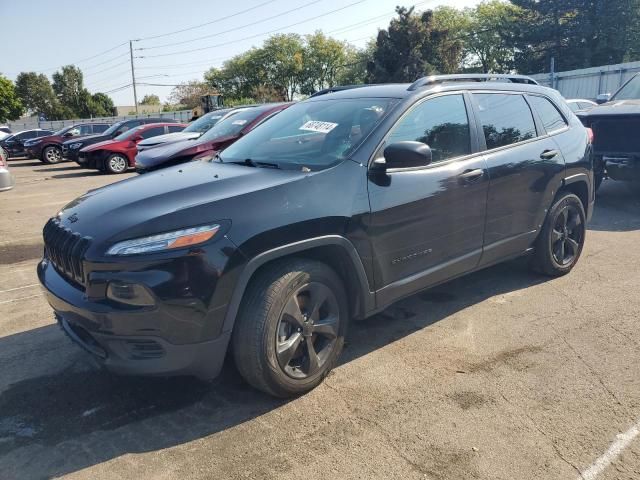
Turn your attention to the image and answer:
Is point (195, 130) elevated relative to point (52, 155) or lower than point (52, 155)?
elevated

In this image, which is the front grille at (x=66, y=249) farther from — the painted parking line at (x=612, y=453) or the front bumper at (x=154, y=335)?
the painted parking line at (x=612, y=453)

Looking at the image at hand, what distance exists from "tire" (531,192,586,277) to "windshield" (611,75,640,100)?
5168 millimetres

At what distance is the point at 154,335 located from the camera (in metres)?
2.61

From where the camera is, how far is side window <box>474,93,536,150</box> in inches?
165

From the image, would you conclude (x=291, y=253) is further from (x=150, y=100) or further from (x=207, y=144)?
(x=150, y=100)

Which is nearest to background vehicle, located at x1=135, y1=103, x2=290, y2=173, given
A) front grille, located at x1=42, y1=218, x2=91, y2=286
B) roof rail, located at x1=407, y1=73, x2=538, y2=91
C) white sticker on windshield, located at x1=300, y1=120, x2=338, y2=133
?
roof rail, located at x1=407, y1=73, x2=538, y2=91

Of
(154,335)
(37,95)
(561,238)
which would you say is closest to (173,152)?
(561,238)

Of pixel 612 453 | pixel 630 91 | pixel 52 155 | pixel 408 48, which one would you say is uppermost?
pixel 408 48

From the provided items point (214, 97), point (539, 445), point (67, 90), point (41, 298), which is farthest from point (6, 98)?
point (539, 445)

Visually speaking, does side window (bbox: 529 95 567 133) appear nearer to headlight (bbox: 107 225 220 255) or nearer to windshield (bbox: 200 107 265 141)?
headlight (bbox: 107 225 220 255)

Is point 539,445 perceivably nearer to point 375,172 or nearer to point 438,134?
point 375,172

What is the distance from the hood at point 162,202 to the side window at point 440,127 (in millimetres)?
907

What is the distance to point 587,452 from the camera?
2564 millimetres

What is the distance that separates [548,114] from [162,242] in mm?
3820
